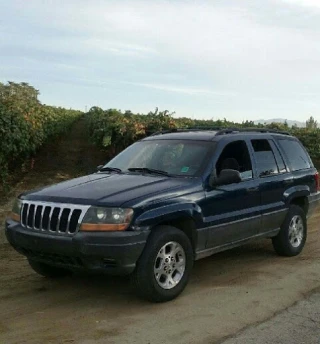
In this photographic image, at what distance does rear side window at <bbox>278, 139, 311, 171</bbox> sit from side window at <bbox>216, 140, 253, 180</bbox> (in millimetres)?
1021

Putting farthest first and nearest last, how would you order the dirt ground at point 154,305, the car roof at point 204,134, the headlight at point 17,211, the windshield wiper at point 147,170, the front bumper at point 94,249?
1. the car roof at point 204,134
2. the windshield wiper at point 147,170
3. the headlight at point 17,211
4. the front bumper at point 94,249
5. the dirt ground at point 154,305

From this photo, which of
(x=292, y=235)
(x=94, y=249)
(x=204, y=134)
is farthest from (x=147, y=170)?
(x=292, y=235)

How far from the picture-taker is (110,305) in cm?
516

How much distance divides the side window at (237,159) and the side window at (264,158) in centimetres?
20

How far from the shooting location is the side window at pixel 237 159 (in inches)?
244

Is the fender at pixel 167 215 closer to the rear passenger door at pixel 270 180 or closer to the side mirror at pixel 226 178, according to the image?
the side mirror at pixel 226 178

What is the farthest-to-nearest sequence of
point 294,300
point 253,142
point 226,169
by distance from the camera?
point 253,142, point 226,169, point 294,300

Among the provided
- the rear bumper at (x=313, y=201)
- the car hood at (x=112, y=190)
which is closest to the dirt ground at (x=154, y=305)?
the rear bumper at (x=313, y=201)

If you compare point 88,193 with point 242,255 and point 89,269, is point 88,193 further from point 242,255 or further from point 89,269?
point 242,255

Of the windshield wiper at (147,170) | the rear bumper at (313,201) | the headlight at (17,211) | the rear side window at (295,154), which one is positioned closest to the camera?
the headlight at (17,211)

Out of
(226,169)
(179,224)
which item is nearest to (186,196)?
(179,224)

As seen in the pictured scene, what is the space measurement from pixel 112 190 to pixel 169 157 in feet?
3.92

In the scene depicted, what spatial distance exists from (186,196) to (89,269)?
1284 millimetres

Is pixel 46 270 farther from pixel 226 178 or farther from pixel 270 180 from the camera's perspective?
pixel 270 180
